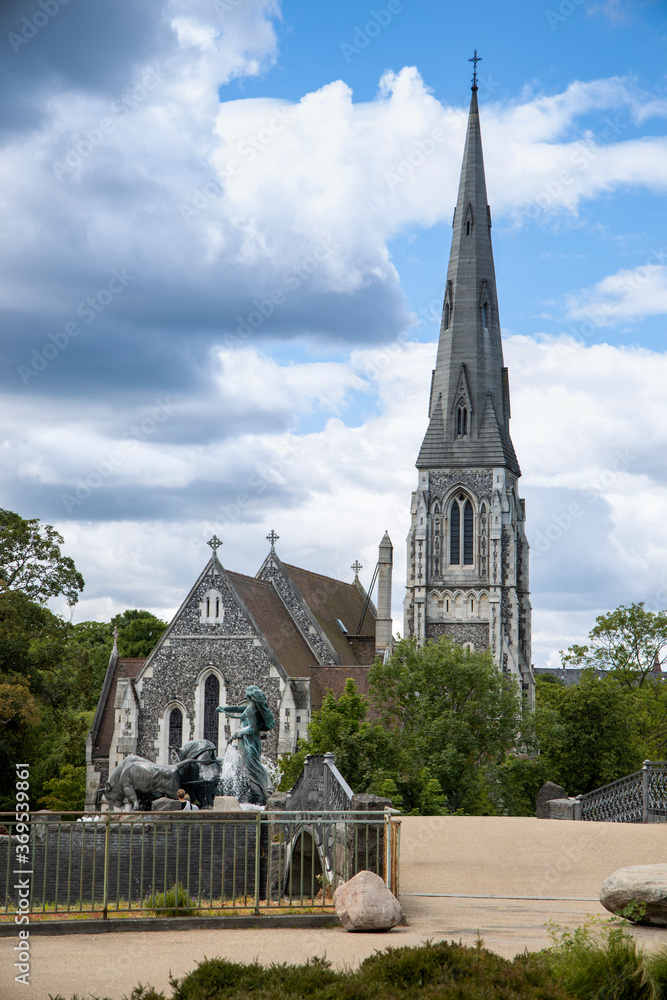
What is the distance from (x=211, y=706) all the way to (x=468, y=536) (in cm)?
1792

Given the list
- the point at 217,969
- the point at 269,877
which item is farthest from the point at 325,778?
the point at 217,969

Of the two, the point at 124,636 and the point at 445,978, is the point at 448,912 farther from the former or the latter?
the point at 124,636

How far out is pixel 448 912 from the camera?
12469 millimetres

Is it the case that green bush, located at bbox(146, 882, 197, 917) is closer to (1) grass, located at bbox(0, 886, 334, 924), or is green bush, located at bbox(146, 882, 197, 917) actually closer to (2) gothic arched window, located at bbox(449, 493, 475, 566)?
(1) grass, located at bbox(0, 886, 334, 924)

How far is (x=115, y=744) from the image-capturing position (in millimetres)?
36875

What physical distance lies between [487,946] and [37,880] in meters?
6.99

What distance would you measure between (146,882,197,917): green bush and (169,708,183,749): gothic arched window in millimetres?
25227

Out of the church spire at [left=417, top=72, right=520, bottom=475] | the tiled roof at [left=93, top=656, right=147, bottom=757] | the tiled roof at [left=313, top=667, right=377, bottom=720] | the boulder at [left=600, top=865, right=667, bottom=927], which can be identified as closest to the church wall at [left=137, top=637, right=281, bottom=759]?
the tiled roof at [left=93, top=656, right=147, bottom=757]

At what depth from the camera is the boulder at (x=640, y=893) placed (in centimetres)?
1055

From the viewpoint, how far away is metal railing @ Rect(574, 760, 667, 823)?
20891 millimetres

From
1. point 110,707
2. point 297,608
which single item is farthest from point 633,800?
point 110,707

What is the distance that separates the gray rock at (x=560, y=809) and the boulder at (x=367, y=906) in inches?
470

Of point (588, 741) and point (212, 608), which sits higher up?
point (212, 608)

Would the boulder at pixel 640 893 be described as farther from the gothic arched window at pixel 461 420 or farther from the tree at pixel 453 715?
the gothic arched window at pixel 461 420
